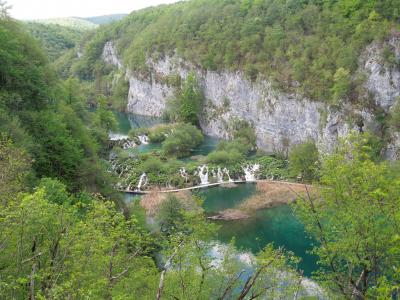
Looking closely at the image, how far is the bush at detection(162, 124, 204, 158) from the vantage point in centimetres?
5894

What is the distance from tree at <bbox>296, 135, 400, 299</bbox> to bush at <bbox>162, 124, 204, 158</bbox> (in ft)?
145

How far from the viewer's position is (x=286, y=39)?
60.7 m

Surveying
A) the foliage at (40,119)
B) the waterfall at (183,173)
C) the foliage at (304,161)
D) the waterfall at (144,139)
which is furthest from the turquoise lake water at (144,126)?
the foliage at (40,119)

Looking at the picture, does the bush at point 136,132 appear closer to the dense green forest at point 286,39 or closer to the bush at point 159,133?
the bush at point 159,133

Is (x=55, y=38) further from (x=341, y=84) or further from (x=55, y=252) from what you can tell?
(x=55, y=252)

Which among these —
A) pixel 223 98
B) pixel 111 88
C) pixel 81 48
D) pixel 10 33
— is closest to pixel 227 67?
pixel 223 98

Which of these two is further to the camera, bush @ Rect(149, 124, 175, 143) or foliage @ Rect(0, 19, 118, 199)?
bush @ Rect(149, 124, 175, 143)

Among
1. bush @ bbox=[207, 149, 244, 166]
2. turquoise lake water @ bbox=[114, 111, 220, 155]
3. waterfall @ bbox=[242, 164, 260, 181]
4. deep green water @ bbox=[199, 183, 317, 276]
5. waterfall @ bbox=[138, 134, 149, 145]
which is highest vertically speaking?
bush @ bbox=[207, 149, 244, 166]

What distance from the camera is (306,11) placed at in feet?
195

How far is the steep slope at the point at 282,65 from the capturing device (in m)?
47.8

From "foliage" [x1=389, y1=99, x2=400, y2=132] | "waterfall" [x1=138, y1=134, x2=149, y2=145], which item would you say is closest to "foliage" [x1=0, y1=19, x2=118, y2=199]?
"foliage" [x1=389, y1=99, x2=400, y2=132]

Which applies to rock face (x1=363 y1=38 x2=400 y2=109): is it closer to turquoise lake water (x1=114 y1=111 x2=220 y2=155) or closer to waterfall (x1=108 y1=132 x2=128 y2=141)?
turquoise lake water (x1=114 y1=111 x2=220 y2=155)

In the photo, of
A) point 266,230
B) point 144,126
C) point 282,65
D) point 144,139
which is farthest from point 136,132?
point 266,230

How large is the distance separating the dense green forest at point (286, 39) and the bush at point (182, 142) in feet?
37.7
